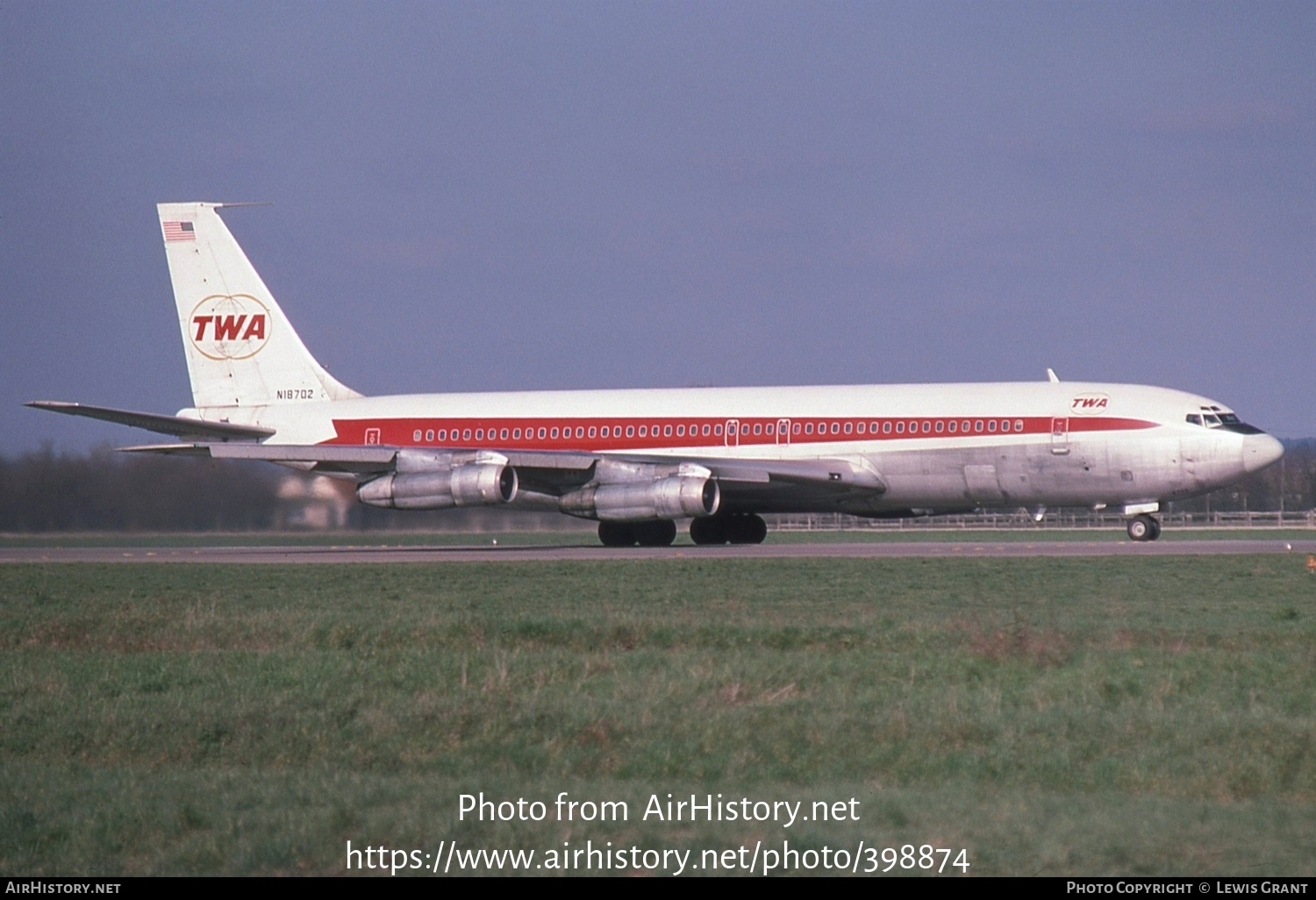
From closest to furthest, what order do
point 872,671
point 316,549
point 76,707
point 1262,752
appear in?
point 1262,752
point 76,707
point 872,671
point 316,549

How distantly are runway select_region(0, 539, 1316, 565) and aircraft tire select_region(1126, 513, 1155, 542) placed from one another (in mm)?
632

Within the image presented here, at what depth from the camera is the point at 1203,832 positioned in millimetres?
8047

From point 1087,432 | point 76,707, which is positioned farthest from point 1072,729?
point 1087,432

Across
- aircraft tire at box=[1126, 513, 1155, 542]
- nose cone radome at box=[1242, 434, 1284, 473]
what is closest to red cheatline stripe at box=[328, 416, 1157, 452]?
nose cone radome at box=[1242, 434, 1284, 473]

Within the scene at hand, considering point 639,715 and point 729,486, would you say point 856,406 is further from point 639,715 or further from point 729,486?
point 639,715

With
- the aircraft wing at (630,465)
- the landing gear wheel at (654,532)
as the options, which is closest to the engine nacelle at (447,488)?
the aircraft wing at (630,465)

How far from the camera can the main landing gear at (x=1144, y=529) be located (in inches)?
1441

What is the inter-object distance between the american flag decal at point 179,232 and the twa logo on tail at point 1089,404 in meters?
24.5

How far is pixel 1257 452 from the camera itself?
33812 mm

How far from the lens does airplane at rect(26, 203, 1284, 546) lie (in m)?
34.2

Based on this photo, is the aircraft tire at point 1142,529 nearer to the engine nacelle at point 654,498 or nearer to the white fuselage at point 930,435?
the white fuselage at point 930,435

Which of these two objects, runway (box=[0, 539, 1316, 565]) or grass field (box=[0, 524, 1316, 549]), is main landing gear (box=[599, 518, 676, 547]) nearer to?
runway (box=[0, 539, 1316, 565])

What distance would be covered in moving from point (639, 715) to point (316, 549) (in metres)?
31.3
